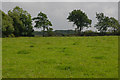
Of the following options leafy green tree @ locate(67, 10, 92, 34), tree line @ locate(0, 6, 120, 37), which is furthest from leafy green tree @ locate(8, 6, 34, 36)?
leafy green tree @ locate(67, 10, 92, 34)

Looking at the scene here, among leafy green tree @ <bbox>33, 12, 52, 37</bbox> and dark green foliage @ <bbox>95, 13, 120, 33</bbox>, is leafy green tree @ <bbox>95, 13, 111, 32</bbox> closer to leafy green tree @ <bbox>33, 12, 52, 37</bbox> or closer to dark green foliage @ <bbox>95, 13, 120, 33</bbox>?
dark green foliage @ <bbox>95, 13, 120, 33</bbox>

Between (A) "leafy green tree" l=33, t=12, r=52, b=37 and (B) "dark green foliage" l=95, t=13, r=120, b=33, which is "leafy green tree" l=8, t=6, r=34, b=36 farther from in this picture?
(B) "dark green foliage" l=95, t=13, r=120, b=33

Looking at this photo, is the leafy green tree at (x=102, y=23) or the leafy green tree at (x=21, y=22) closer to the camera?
the leafy green tree at (x=21, y=22)

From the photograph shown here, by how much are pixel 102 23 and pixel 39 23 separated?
31618 millimetres

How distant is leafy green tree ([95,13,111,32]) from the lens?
266 feet

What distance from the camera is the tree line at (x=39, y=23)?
172 feet

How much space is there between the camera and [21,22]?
5934cm

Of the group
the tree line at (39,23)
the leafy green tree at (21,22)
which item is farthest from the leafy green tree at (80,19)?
the leafy green tree at (21,22)

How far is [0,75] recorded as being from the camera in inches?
314

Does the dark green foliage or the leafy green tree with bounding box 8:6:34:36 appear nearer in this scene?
the leafy green tree with bounding box 8:6:34:36

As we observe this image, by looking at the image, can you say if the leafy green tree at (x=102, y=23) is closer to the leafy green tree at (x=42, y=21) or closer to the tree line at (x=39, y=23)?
the tree line at (x=39, y=23)

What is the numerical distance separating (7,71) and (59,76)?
9.78 ft

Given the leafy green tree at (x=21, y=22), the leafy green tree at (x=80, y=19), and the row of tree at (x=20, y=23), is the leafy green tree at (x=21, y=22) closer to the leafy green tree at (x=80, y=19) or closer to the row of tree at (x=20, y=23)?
the row of tree at (x=20, y=23)

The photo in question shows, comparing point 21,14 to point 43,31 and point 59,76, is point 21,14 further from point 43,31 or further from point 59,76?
point 59,76
